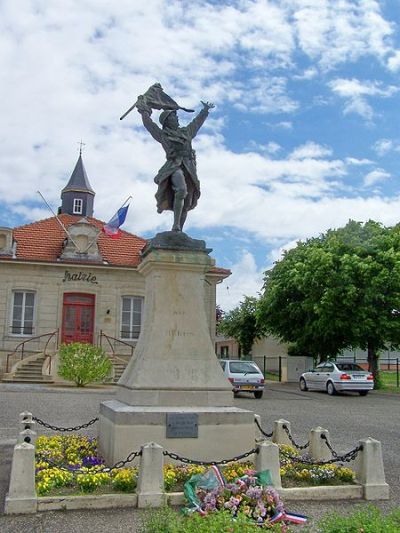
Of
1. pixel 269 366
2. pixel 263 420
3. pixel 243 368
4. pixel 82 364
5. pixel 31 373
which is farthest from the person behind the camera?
pixel 269 366

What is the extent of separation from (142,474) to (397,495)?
10.4ft

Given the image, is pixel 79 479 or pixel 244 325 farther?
pixel 244 325

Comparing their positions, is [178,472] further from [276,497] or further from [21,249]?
[21,249]

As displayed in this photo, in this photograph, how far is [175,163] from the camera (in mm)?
9414

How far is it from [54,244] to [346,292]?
591 inches

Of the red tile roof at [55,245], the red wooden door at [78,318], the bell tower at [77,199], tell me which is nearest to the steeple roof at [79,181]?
the bell tower at [77,199]

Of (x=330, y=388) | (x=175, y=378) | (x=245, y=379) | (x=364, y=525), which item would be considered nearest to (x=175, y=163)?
(x=175, y=378)

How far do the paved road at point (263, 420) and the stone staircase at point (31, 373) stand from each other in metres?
2.21

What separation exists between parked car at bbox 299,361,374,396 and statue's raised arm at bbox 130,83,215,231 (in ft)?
60.5

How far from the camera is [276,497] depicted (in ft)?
21.0

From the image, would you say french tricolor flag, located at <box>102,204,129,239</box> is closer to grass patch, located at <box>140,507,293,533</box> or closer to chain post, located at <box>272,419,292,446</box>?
chain post, located at <box>272,419,292,446</box>

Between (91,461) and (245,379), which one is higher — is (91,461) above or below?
below

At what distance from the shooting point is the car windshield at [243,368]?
77.6 feet

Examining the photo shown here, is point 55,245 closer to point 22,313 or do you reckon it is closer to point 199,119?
point 22,313
